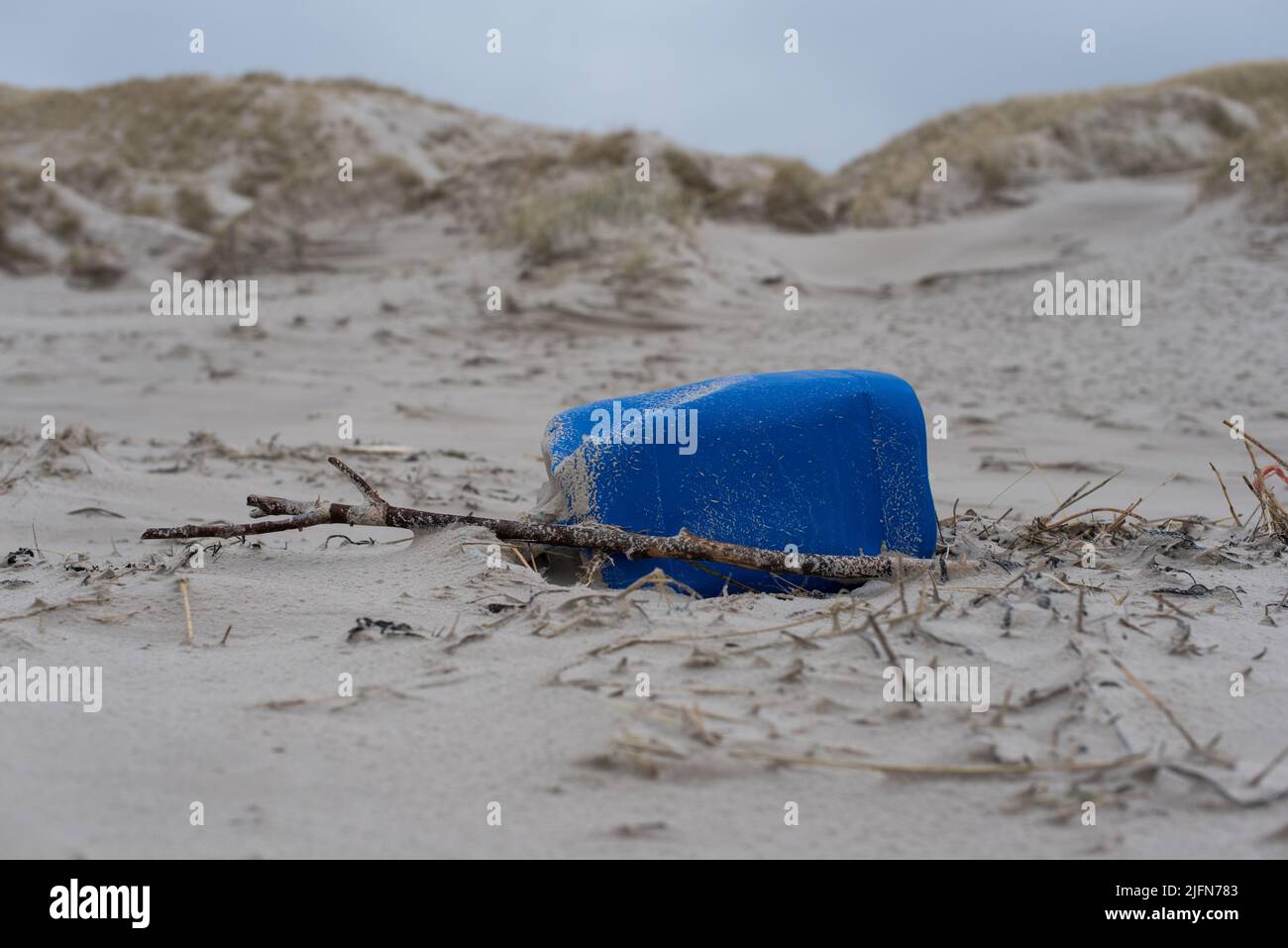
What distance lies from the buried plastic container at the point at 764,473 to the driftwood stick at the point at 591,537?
63 millimetres

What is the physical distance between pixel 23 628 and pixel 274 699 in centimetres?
59

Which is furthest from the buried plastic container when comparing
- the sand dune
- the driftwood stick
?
the sand dune

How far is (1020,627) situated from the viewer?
1.79 m

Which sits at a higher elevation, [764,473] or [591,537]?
[764,473]

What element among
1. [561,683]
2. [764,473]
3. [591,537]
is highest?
[764,473]

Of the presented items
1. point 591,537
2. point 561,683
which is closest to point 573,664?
point 561,683

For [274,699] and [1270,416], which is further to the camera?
[1270,416]

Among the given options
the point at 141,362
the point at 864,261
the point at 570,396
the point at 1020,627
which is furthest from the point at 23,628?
the point at 864,261

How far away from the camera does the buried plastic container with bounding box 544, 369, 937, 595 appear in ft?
7.29

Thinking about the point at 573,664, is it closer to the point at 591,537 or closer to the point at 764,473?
the point at 591,537

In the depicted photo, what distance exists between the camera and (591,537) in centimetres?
214

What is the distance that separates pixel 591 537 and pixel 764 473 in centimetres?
37

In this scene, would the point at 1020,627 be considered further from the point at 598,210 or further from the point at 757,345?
the point at 598,210
